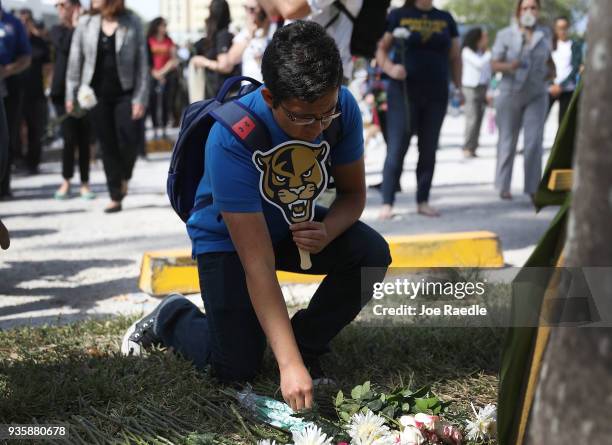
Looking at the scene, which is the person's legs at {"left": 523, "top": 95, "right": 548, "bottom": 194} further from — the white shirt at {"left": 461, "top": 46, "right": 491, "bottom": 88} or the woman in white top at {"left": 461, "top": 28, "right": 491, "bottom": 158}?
the white shirt at {"left": 461, "top": 46, "right": 491, "bottom": 88}

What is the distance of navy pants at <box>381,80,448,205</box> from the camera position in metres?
7.64

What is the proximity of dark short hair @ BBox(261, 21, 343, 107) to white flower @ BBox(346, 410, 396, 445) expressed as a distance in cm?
96

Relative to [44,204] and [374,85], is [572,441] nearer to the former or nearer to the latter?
[44,204]

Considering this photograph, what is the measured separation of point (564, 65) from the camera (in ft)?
38.2

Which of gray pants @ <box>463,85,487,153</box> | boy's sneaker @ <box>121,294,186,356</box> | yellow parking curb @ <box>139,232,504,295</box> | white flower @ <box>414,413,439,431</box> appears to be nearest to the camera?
white flower @ <box>414,413,439,431</box>

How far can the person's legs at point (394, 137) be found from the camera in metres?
7.63

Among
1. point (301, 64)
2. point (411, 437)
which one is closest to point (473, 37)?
point (301, 64)

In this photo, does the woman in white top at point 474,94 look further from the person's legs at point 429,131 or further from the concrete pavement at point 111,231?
the person's legs at point 429,131

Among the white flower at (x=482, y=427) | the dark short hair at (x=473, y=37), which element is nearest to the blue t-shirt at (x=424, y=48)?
the white flower at (x=482, y=427)

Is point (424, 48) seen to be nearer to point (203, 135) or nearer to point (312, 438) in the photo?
point (203, 135)

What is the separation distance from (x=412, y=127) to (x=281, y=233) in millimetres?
4363

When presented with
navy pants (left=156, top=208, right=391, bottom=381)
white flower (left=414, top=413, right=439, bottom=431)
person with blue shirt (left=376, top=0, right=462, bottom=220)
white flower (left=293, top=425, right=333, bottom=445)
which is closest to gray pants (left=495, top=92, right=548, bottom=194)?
person with blue shirt (left=376, top=0, right=462, bottom=220)

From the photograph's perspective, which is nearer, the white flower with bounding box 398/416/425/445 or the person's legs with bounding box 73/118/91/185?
the white flower with bounding box 398/416/425/445

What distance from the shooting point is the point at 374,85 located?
1132 centimetres
